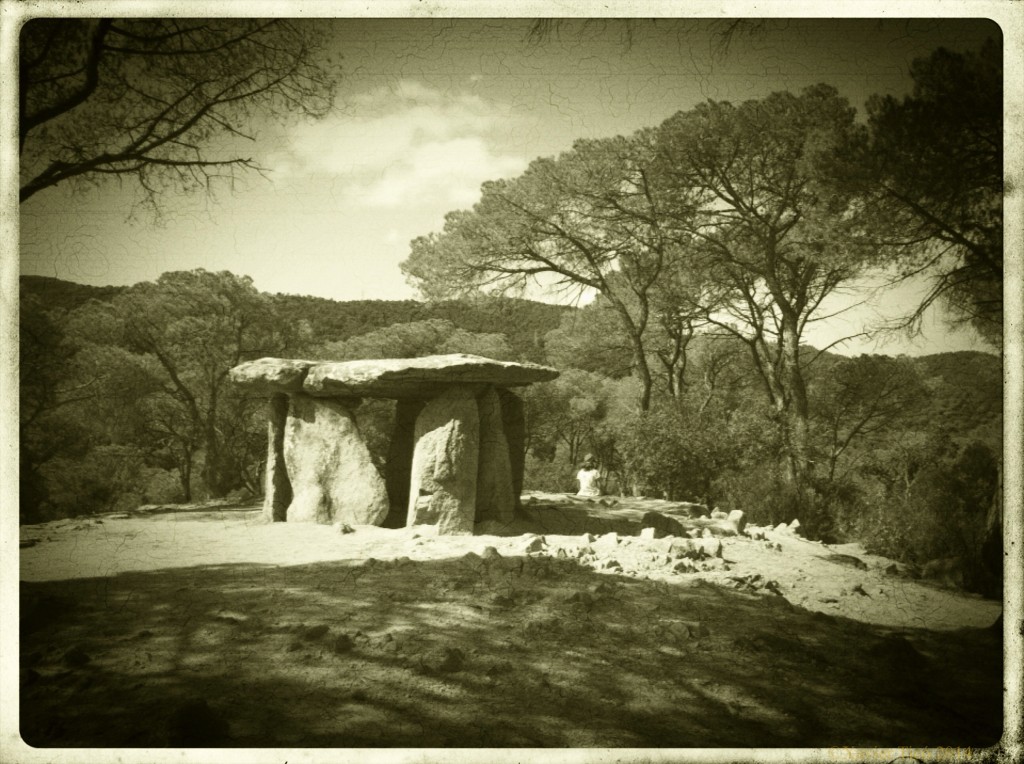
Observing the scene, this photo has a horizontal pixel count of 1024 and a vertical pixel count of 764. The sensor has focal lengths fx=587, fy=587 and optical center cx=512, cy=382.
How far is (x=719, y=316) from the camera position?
5.18 meters

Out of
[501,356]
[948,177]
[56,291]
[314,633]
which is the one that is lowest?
[314,633]

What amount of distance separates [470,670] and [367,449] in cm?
310

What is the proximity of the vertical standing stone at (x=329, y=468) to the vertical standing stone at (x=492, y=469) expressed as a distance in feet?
3.02

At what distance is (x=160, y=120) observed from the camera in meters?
3.48

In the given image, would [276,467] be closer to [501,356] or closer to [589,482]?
[501,356]

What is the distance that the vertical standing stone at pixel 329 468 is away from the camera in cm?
541

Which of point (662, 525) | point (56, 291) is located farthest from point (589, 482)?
point (56, 291)

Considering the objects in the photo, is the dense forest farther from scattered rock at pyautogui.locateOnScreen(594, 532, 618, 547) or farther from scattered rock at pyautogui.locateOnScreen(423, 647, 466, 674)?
scattered rock at pyautogui.locateOnScreen(423, 647, 466, 674)

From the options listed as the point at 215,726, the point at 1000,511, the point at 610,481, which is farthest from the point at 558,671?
the point at 610,481

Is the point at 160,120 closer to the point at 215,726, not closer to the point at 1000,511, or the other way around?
the point at 215,726

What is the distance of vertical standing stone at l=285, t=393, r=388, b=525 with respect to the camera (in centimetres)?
541

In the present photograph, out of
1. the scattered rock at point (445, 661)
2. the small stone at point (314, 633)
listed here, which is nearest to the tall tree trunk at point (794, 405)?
the scattered rock at point (445, 661)

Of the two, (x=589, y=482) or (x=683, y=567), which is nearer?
(x=683, y=567)

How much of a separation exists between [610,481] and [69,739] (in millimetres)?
7838
